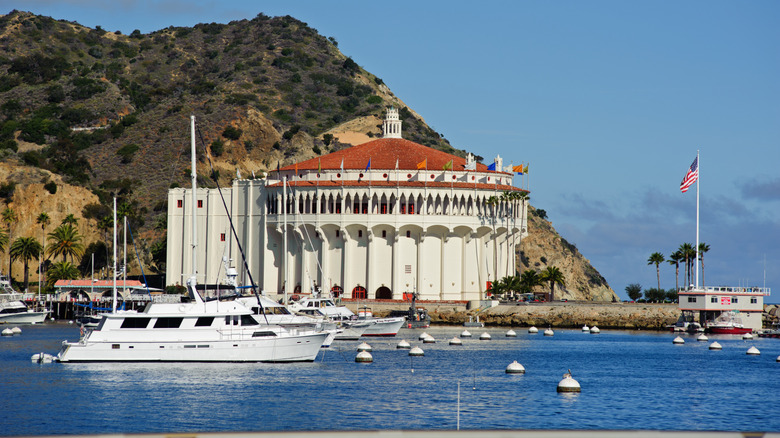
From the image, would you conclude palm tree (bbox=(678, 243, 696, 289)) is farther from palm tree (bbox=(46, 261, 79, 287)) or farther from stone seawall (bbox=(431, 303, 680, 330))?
palm tree (bbox=(46, 261, 79, 287))

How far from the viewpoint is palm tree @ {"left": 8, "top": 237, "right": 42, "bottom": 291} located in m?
127

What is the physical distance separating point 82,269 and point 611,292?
9812 cm

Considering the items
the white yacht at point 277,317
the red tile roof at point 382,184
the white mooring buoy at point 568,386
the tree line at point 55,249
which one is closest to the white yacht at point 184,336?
the white yacht at point 277,317

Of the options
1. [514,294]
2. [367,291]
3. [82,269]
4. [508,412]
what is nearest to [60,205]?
[82,269]

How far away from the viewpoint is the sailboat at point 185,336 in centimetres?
5772

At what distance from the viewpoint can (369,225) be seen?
391 feet

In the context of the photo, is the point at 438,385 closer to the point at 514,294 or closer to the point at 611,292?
the point at 514,294

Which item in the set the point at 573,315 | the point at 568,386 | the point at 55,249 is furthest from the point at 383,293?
the point at 568,386

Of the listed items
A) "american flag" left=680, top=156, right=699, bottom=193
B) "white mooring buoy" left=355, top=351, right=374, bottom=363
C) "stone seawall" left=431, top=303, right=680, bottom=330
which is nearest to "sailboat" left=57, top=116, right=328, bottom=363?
"white mooring buoy" left=355, top=351, right=374, bottom=363

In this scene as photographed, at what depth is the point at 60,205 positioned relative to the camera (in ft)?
464

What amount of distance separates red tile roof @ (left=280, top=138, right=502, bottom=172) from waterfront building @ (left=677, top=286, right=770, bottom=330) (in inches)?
1304

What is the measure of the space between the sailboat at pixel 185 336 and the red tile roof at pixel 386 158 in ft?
213

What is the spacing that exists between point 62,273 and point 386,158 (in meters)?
44.1

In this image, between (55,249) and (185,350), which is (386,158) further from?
(185,350)
